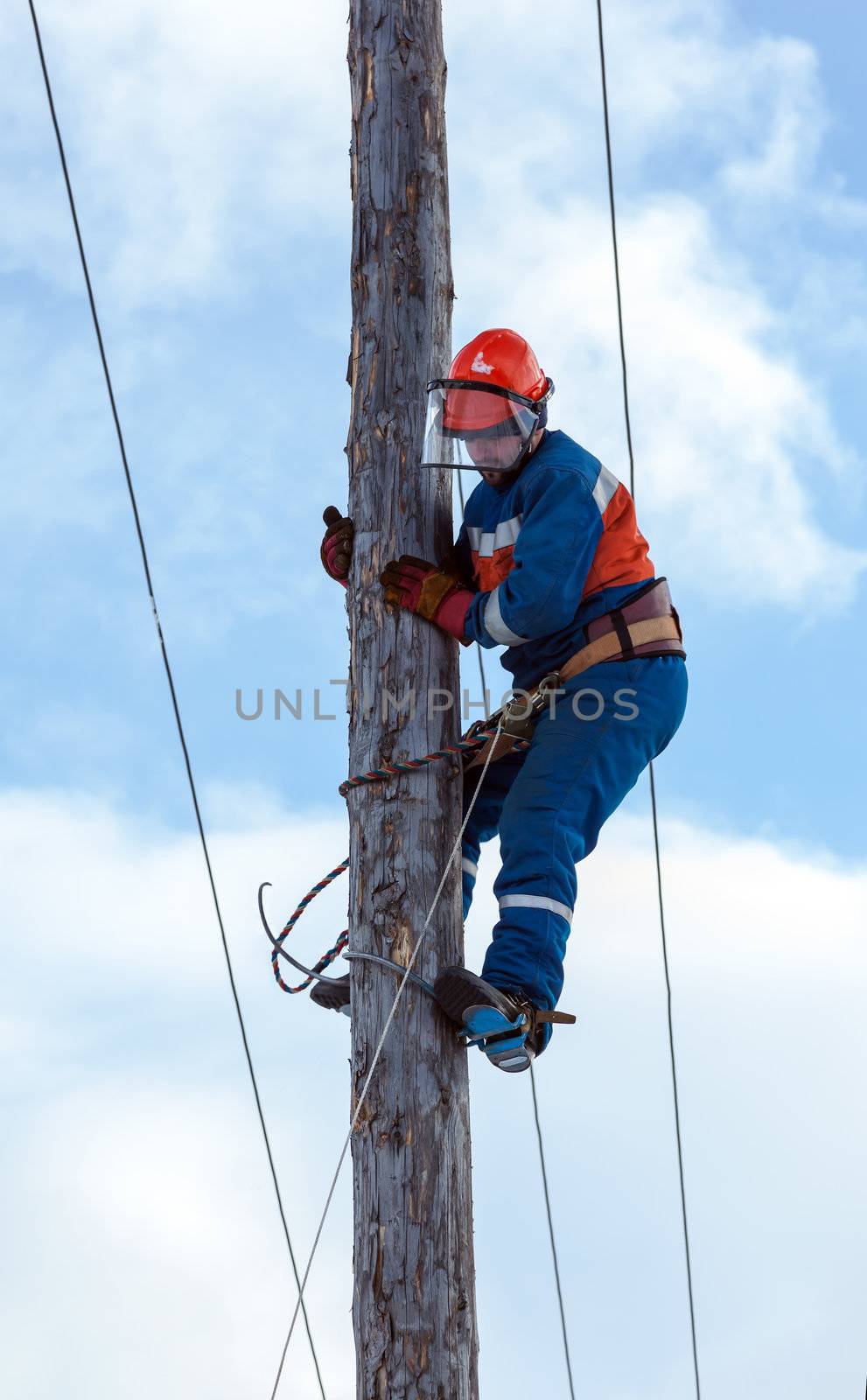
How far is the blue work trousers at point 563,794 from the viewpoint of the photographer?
3.44 metres

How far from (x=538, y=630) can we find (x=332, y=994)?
1.18 m

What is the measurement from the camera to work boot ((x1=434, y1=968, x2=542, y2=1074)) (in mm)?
3328

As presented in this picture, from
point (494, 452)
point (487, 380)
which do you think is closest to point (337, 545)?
point (494, 452)

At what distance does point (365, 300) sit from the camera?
402 centimetres

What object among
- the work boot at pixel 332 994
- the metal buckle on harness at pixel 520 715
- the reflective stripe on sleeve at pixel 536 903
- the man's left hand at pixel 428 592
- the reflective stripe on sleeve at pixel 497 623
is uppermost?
the man's left hand at pixel 428 592

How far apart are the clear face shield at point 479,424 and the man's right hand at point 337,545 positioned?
29 cm

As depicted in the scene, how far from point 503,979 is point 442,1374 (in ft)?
2.86

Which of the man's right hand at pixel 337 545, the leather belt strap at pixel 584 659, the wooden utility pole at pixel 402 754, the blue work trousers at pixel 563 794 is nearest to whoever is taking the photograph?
the wooden utility pole at pixel 402 754

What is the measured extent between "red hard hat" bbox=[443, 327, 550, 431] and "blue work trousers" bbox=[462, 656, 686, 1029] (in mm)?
717

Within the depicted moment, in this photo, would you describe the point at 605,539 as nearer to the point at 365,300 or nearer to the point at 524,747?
the point at 524,747

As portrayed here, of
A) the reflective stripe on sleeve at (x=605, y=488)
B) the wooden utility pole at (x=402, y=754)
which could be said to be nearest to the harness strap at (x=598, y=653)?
the wooden utility pole at (x=402, y=754)

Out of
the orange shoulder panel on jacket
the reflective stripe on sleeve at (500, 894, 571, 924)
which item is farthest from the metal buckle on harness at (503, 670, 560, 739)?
the reflective stripe on sleeve at (500, 894, 571, 924)

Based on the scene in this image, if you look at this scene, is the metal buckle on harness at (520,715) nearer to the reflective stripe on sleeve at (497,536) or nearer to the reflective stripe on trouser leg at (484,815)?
the reflective stripe on trouser leg at (484,815)

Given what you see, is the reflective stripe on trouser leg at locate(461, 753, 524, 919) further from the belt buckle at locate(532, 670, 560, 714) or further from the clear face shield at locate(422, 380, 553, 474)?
the clear face shield at locate(422, 380, 553, 474)
